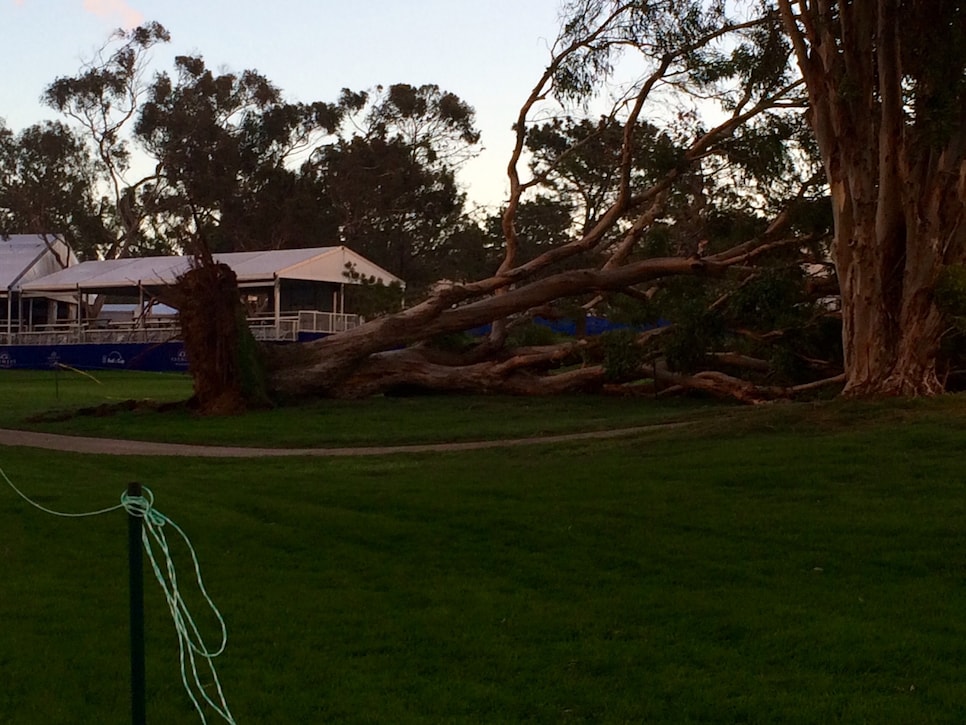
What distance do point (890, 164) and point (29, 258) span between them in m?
47.5

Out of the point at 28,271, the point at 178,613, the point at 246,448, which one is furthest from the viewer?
the point at 28,271

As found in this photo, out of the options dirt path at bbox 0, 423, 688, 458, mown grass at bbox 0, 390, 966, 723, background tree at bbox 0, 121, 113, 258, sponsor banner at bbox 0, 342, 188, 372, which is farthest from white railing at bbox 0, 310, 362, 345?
mown grass at bbox 0, 390, 966, 723

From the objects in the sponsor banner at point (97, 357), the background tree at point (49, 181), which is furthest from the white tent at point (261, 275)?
the background tree at point (49, 181)

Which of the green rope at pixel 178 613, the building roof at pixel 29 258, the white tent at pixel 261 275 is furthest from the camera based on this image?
the building roof at pixel 29 258

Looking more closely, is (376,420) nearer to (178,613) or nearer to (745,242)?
(745,242)

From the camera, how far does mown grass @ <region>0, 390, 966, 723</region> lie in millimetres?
5695

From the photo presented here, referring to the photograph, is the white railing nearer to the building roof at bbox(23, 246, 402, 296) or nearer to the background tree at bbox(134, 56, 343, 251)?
the building roof at bbox(23, 246, 402, 296)

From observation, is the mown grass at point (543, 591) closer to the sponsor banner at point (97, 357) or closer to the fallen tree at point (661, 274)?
the fallen tree at point (661, 274)

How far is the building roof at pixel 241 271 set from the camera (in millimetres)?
46406

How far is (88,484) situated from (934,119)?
1094 cm

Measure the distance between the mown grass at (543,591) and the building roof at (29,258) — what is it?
43656 millimetres

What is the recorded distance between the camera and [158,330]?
44875 millimetres

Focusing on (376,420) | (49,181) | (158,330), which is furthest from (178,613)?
(49,181)

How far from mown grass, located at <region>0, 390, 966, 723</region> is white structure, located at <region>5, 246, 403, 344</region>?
1274 inches
